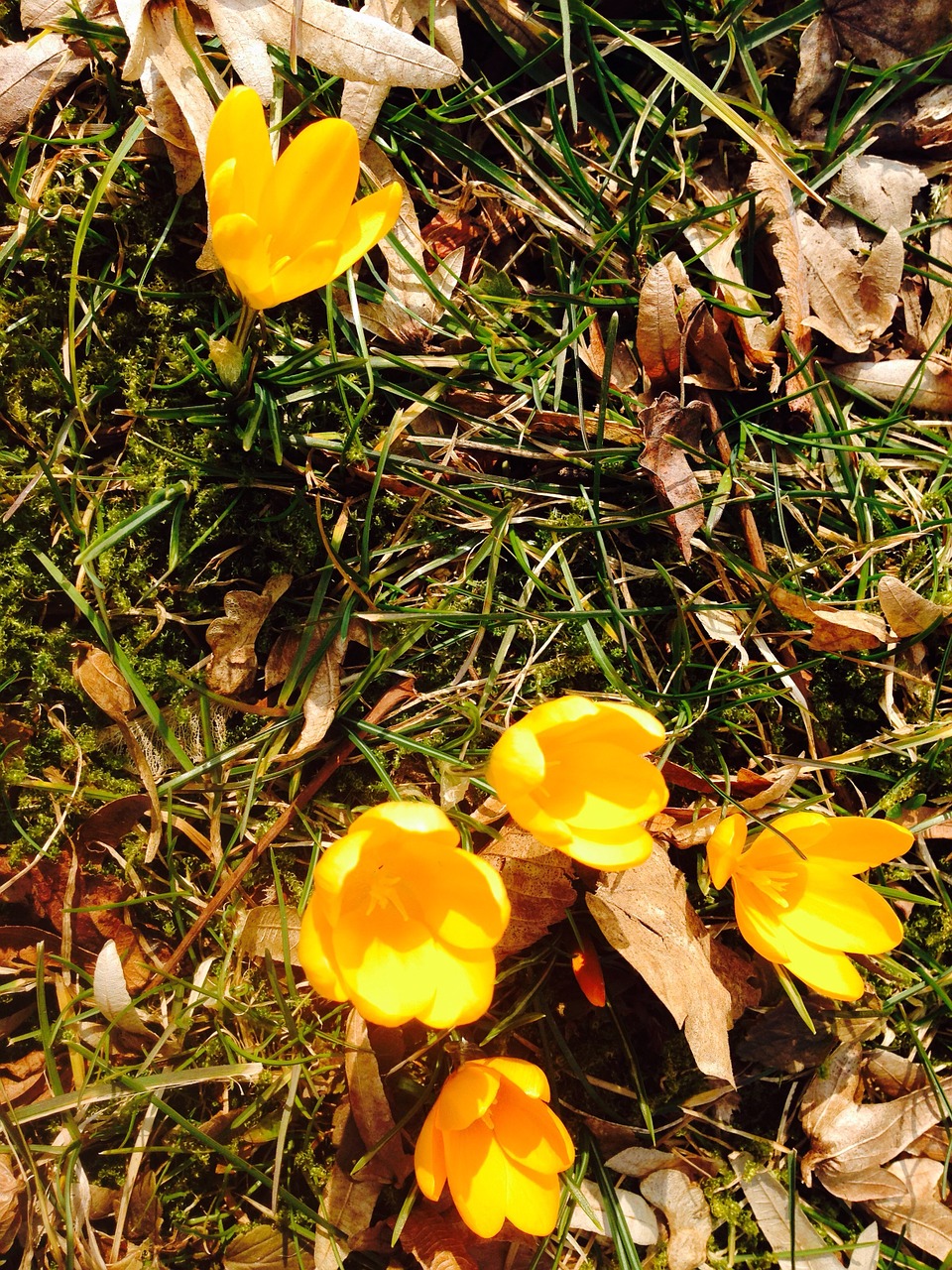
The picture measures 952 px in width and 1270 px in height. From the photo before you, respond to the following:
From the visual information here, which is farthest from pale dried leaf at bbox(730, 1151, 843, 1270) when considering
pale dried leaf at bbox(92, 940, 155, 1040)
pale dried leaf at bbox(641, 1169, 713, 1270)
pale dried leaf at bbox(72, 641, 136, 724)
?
pale dried leaf at bbox(72, 641, 136, 724)

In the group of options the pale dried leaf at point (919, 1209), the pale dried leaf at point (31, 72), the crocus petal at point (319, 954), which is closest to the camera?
the crocus petal at point (319, 954)

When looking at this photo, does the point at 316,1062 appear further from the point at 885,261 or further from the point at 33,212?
the point at 885,261

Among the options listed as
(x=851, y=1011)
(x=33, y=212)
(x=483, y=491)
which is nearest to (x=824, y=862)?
(x=851, y=1011)

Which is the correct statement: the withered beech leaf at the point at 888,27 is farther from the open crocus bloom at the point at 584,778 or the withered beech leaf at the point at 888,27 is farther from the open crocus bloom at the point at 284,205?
the open crocus bloom at the point at 584,778

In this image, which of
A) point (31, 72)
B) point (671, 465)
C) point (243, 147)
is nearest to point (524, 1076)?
point (671, 465)

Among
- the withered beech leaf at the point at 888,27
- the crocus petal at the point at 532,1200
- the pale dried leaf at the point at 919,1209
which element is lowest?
the pale dried leaf at the point at 919,1209

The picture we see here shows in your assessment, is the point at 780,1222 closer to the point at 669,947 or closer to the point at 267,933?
the point at 669,947

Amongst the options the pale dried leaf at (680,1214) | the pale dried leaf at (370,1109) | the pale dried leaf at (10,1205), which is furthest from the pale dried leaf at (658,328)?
the pale dried leaf at (10,1205)
